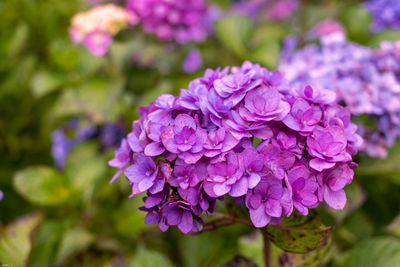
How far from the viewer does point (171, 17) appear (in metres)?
1.51

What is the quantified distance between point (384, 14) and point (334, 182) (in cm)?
120

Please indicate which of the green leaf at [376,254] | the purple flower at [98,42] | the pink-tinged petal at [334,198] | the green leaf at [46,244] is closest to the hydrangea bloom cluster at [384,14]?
the green leaf at [376,254]

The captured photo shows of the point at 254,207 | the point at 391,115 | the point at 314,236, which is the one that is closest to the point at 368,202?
the point at 391,115

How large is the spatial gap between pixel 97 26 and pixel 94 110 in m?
0.30

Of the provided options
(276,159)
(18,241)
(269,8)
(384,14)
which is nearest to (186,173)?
(276,159)

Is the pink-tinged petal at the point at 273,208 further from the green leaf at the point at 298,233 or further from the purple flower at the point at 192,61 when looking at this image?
the purple flower at the point at 192,61

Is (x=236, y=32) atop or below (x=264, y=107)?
below

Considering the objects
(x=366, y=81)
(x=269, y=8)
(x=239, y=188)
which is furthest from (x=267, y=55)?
(x=269, y=8)

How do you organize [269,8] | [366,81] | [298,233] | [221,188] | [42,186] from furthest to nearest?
[269,8] < [42,186] < [366,81] < [298,233] < [221,188]

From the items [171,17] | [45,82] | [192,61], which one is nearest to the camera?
[45,82]

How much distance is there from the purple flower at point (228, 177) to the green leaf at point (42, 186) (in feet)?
2.67

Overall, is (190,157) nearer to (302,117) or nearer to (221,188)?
(221,188)

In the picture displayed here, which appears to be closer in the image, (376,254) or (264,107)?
(264,107)

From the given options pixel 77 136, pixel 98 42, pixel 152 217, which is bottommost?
pixel 77 136
